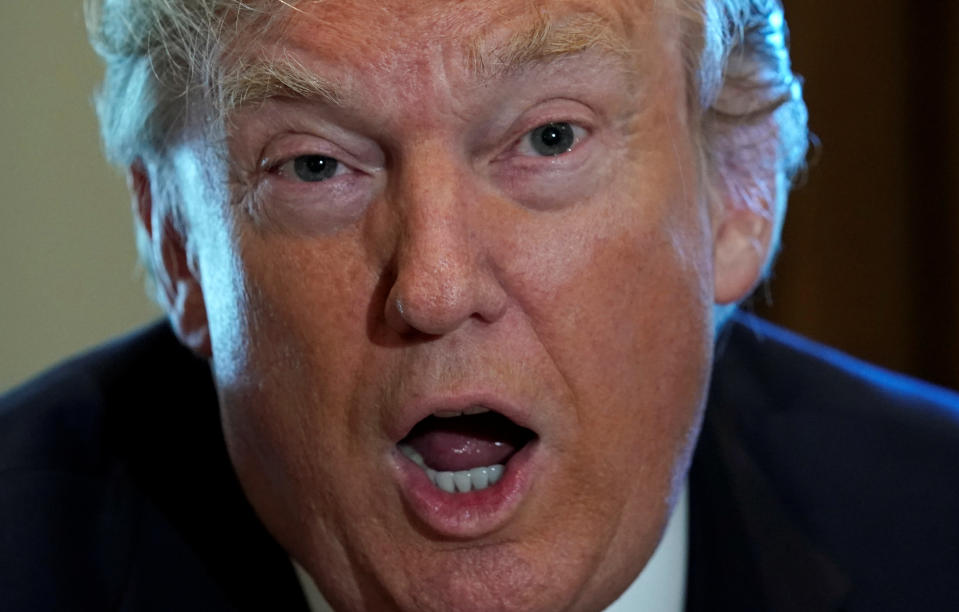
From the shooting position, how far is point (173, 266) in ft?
4.86

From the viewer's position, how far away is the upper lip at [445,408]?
1.17 metres

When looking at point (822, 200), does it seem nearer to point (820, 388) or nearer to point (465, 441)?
point (820, 388)

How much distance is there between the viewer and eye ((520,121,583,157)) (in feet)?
4.03

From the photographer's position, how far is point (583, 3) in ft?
3.93

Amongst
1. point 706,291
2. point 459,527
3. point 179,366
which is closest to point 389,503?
point 459,527

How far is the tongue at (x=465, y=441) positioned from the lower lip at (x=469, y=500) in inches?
1.8

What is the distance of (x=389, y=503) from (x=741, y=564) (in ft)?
1.59

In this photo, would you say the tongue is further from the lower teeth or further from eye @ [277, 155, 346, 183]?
eye @ [277, 155, 346, 183]

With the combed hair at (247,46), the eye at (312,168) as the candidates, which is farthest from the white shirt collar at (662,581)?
the eye at (312,168)

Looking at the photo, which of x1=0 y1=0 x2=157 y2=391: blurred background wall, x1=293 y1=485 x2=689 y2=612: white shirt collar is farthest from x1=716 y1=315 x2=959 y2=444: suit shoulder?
x1=0 y1=0 x2=157 y2=391: blurred background wall

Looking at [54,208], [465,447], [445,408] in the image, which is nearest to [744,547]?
[465,447]

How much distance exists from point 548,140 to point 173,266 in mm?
482

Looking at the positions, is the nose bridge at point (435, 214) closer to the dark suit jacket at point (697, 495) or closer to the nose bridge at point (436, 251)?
the nose bridge at point (436, 251)

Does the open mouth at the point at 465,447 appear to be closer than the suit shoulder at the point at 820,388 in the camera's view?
Yes
